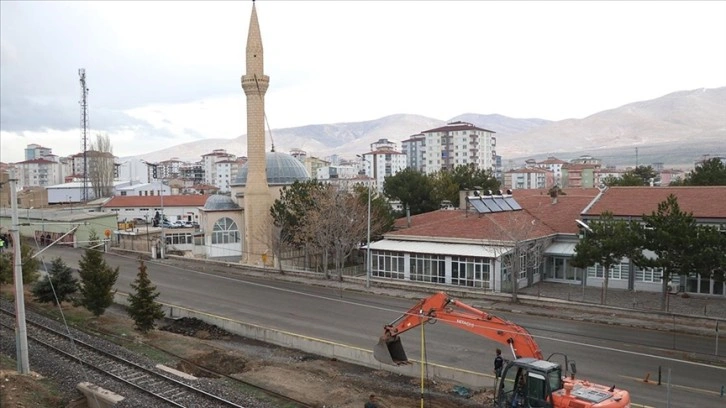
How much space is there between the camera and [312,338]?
27688mm

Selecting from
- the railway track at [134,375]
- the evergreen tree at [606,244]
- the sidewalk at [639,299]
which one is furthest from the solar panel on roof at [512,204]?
the railway track at [134,375]

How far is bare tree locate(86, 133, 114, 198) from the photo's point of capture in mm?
116812

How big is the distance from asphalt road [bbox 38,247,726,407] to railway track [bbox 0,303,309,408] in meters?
8.58

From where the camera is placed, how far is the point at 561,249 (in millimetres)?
41438

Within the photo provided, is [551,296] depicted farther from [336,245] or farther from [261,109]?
[261,109]

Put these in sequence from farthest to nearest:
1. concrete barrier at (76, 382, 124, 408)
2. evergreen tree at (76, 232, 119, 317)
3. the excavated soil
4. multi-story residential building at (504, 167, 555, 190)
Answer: multi-story residential building at (504, 167, 555, 190), evergreen tree at (76, 232, 119, 317), the excavated soil, concrete barrier at (76, 382, 124, 408)

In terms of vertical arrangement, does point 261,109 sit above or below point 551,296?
above

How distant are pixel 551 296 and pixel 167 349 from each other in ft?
74.1

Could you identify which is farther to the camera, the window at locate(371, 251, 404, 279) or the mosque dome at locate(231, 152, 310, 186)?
the mosque dome at locate(231, 152, 310, 186)

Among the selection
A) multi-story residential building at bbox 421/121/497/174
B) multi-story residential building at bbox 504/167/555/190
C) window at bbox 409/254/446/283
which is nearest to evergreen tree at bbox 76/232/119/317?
window at bbox 409/254/446/283

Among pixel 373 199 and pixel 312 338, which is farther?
pixel 373 199

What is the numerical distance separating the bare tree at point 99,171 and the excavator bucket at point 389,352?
109m

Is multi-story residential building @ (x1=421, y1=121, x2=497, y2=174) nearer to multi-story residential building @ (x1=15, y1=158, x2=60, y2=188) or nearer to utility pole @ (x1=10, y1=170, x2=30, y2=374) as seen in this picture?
multi-story residential building @ (x1=15, y1=158, x2=60, y2=188)

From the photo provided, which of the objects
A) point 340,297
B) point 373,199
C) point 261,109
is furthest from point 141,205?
point 340,297
